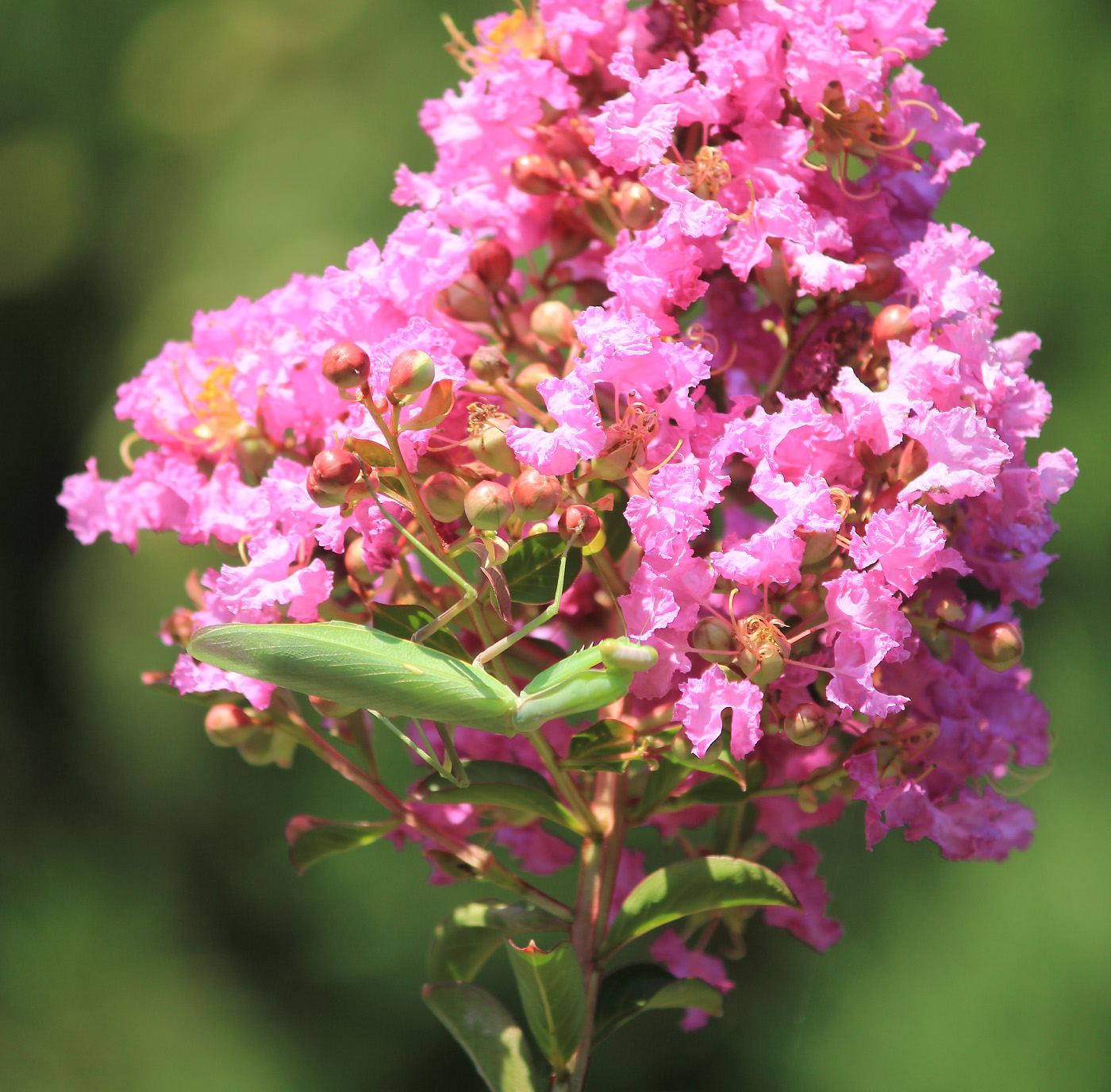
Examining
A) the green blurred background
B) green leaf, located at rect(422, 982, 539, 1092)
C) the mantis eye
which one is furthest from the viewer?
the green blurred background

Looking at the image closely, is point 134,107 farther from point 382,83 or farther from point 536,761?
point 536,761

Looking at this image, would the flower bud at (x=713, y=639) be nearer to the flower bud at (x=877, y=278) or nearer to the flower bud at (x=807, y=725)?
the flower bud at (x=807, y=725)

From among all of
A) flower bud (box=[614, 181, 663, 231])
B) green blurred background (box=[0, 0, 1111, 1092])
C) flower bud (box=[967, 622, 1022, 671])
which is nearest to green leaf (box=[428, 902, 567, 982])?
flower bud (box=[967, 622, 1022, 671])

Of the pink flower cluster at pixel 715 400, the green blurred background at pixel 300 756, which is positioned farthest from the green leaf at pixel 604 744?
the green blurred background at pixel 300 756

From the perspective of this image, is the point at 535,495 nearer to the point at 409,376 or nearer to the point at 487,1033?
the point at 409,376

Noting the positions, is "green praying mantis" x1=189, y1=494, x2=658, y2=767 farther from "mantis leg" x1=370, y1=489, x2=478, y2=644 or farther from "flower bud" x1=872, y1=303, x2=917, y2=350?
"flower bud" x1=872, y1=303, x2=917, y2=350
